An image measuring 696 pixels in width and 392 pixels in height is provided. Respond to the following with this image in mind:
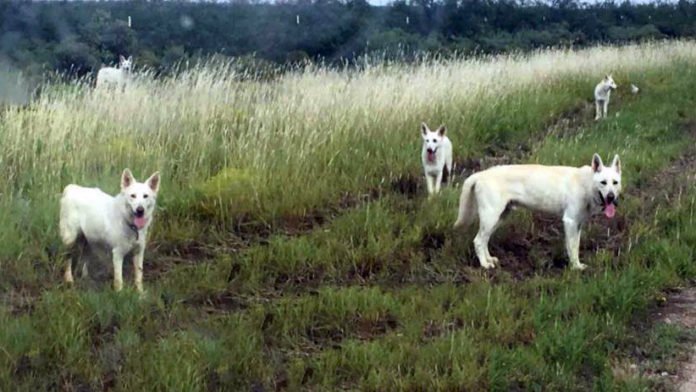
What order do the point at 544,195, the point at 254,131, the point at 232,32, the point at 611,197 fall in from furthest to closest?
the point at 232,32, the point at 254,131, the point at 544,195, the point at 611,197

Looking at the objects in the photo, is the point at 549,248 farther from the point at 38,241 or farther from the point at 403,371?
the point at 38,241

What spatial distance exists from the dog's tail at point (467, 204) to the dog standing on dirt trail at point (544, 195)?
0.02 m

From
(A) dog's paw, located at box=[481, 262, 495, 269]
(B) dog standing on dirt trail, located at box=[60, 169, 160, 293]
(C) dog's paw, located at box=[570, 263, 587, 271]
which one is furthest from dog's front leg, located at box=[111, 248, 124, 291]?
(C) dog's paw, located at box=[570, 263, 587, 271]

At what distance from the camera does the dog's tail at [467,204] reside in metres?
6.48

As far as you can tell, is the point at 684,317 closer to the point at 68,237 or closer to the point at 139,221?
the point at 139,221

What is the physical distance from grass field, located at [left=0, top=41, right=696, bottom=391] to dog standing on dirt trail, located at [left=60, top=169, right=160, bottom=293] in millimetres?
233

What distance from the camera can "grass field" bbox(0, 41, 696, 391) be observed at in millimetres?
4355

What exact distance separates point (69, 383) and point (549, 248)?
12.7 ft

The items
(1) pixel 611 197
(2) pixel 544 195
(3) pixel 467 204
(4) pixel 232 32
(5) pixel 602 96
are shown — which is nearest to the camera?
(1) pixel 611 197

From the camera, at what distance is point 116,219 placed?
5.29 m

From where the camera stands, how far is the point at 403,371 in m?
4.34

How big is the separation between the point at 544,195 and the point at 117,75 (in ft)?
22.8

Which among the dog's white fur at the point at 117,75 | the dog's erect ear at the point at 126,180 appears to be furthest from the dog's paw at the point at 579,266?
the dog's white fur at the point at 117,75

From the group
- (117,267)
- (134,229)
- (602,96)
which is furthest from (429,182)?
(602,96)
